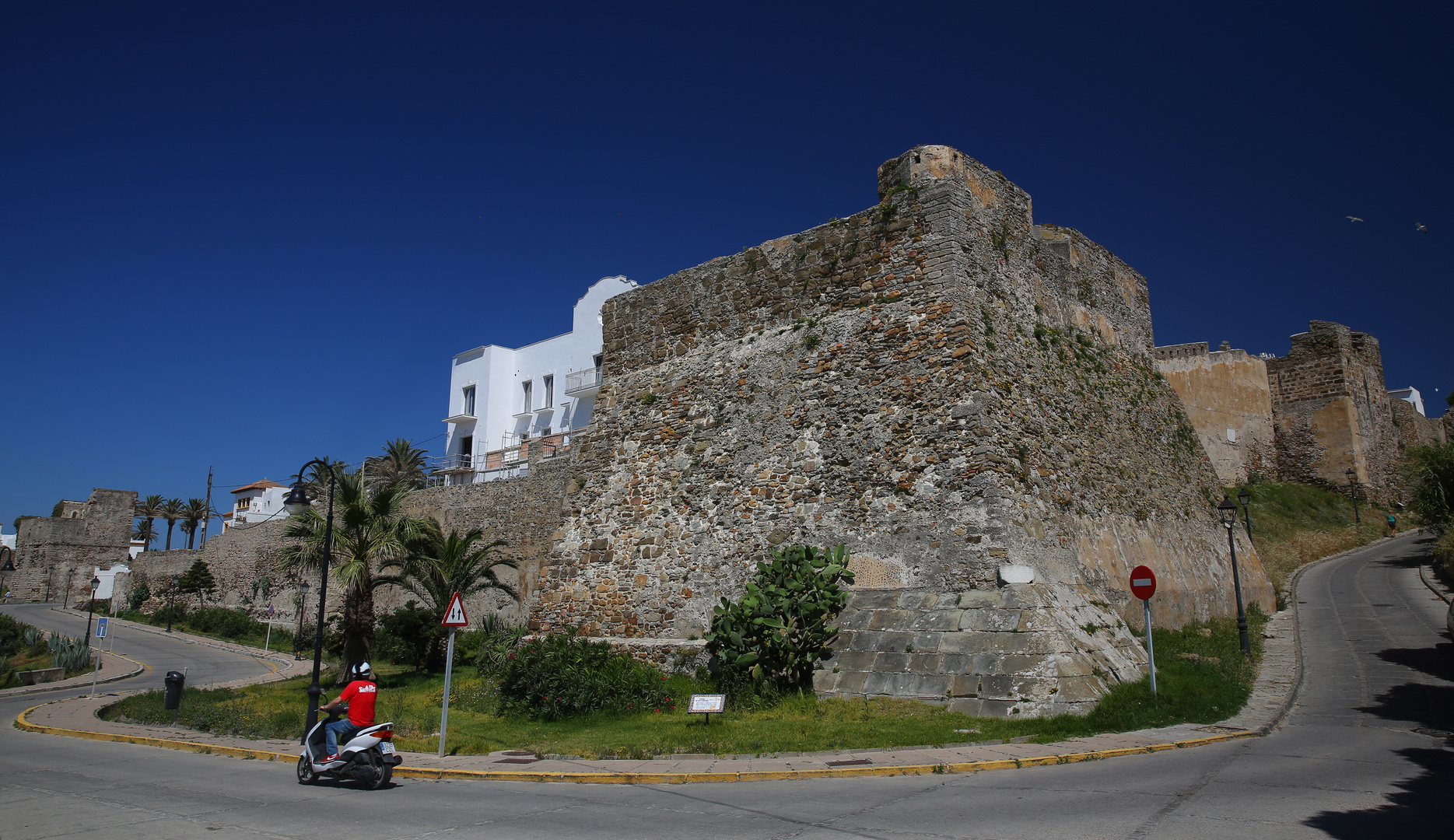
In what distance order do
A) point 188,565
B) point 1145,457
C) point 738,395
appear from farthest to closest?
point 188,565 → point 1145,457 → point 738,395

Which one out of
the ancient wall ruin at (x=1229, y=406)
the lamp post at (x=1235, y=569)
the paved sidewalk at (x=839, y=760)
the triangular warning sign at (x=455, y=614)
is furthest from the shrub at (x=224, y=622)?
the ancient wall ruin at (x=1229, y=406)

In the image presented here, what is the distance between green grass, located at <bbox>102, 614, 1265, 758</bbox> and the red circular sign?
1143 mm

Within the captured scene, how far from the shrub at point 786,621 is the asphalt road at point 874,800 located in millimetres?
3535

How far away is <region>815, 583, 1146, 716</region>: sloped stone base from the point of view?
9.61 metres

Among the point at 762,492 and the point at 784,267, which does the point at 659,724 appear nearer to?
the point at 762,492

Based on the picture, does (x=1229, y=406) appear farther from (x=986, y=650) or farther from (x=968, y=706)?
(x=968, y=706)

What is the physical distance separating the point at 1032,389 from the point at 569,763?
896cm

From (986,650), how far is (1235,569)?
8568 mm

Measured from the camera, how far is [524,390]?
44531mm

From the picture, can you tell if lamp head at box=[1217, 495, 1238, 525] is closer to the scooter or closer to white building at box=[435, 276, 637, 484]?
the scooter

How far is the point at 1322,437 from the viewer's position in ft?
115

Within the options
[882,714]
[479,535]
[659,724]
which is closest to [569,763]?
[659,724]

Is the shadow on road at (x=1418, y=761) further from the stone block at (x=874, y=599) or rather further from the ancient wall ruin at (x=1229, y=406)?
the ancient wall ruin at (x=1229, y=406)

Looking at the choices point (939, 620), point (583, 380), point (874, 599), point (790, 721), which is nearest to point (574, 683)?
point (790, 721)
